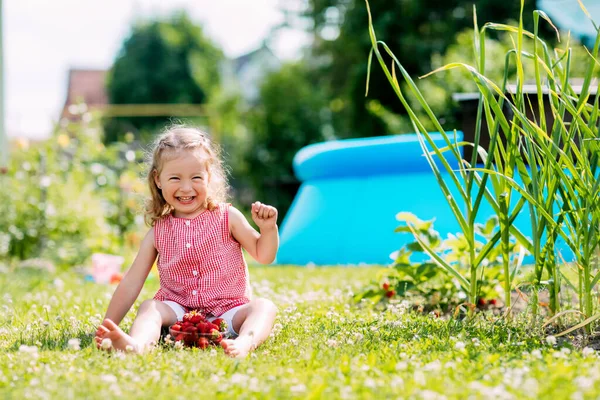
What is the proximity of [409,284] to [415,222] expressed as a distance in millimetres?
283

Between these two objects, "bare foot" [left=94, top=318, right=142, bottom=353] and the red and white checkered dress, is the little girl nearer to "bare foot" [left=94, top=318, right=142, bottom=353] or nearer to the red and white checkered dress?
the red and white checkered dress

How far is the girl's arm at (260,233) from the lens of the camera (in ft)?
8.18

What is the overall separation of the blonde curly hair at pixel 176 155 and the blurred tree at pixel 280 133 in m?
10.2

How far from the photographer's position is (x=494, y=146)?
2.52m

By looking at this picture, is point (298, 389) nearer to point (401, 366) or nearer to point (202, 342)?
point (401, 366)

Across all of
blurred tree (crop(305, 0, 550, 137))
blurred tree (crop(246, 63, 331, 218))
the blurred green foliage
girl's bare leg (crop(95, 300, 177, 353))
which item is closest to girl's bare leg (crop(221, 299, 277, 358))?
girl's bare leg (crop(95, 300, 177, 353))

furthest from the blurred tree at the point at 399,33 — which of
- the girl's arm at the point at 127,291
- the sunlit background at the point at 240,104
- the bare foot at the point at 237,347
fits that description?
the bare foot at the point at 237,347

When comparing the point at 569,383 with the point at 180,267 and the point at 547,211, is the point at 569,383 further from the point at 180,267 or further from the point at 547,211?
the point at 180,267

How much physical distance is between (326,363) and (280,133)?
11878 millimetres

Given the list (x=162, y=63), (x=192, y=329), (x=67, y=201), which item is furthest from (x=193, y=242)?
(x=162, y=63)

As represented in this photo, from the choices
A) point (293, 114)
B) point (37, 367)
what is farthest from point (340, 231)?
point (293, 114)

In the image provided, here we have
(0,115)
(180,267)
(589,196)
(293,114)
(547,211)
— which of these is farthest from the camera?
(293,114)

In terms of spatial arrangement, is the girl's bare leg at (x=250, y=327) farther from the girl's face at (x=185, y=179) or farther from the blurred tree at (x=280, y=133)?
the blurred tree at (x=280, y=133)

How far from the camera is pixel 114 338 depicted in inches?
84.3
